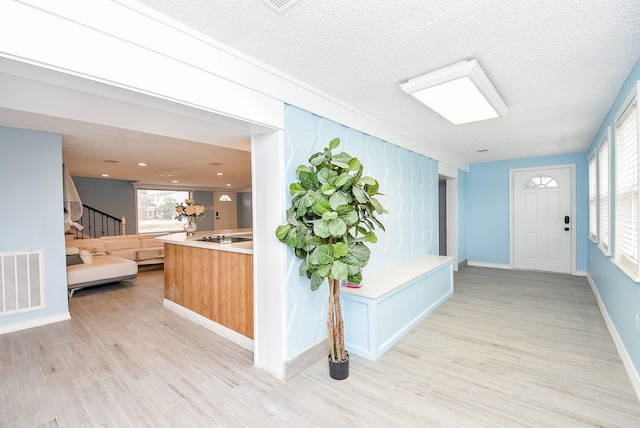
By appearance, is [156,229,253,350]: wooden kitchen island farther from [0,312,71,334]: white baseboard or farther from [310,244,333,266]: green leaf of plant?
[0,312,71,334]: white baseboard

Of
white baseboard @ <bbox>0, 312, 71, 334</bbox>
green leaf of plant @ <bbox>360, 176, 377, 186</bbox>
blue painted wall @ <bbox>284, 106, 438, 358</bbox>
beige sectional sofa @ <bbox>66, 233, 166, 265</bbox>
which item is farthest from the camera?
beige sectional sofa @ <bbox>66, 233, 166, 265</bbox>

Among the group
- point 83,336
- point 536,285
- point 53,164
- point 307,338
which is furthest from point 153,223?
point 536,285

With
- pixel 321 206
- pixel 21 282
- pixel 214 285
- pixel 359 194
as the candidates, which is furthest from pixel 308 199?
pixel 21 282

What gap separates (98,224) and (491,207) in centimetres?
1026

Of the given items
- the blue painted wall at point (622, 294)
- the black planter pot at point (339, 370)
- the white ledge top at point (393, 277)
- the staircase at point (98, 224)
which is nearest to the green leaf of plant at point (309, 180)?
the white ledge top at point (393, 277)

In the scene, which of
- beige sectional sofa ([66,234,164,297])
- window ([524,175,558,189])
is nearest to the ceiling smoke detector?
beige sectional sofa ([66,234,164,297])

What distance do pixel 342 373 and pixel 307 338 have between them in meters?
0.40

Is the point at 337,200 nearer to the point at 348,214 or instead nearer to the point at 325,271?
the point at 348,214

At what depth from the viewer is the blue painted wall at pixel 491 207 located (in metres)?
6.16

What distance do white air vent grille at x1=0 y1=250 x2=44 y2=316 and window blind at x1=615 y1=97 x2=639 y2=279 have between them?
225 inches

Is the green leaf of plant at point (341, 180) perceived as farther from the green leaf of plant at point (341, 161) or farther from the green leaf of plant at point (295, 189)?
the green leaf of plant at point (295, 189)

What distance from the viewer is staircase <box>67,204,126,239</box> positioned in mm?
8031

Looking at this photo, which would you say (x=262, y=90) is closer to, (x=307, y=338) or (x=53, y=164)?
(x=307, y=338)

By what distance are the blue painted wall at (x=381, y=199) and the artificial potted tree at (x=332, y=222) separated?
255 mm
